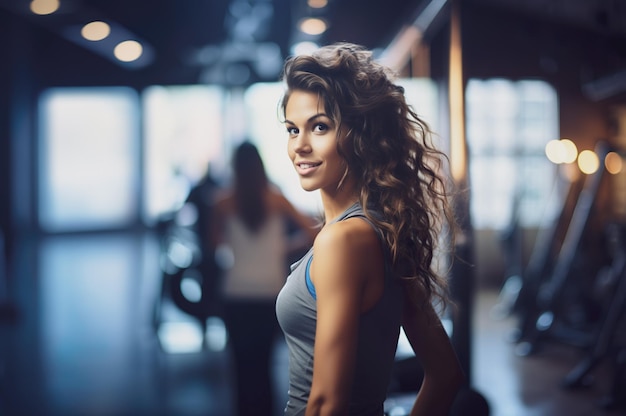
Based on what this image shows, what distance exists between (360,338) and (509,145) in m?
9.16

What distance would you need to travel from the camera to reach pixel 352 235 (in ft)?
3.37

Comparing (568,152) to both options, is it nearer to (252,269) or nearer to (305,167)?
(252,269)

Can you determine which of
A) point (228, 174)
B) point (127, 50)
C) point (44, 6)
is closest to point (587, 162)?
point (228, 174)

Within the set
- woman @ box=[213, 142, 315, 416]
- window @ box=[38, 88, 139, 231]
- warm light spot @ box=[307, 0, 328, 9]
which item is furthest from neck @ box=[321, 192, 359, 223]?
window @ box=[38, 88, 139, 231]

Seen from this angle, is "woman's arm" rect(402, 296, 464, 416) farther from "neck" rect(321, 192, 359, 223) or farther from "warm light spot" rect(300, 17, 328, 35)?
"warm light spot" rect(300, 17, 328, 35)

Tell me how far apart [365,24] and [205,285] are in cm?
383

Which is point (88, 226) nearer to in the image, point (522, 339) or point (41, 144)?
point (41, 144)

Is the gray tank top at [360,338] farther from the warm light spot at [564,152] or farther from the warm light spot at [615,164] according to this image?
the warm light spot at [615,164]

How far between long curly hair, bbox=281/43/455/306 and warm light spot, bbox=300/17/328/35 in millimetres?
4937

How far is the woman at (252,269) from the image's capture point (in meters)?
2.70

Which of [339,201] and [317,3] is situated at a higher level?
[317,3]

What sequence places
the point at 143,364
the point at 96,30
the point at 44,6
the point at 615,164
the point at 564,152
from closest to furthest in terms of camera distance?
the point at 143,364, the point at 564,152, the point at 44,6, the point at 96,30, the point at 615,164

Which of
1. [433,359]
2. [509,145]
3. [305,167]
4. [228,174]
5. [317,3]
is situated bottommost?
[433,359]

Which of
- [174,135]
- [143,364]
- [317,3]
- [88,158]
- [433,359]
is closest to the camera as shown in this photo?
[433,359]
